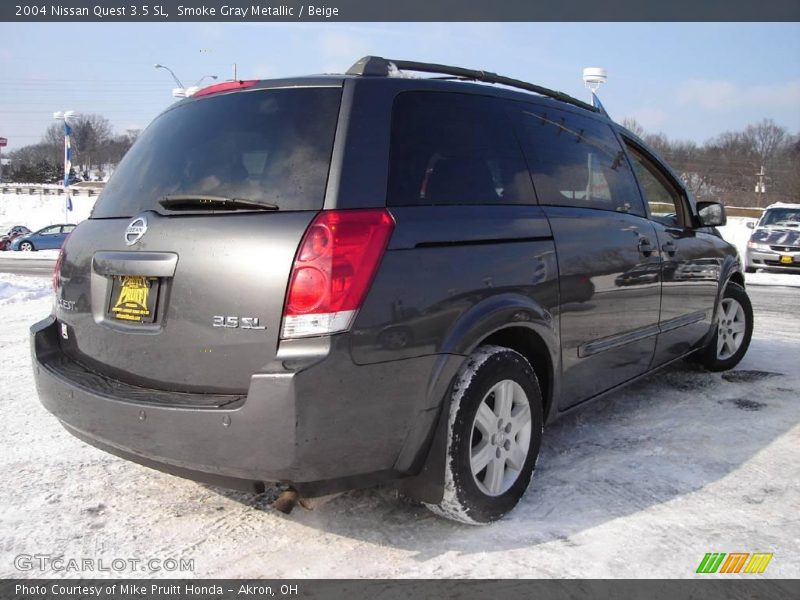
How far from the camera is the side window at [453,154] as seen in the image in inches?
103

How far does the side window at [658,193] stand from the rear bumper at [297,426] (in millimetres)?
2553

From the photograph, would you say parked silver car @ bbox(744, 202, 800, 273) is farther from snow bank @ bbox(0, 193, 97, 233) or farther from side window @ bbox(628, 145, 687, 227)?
snow bank @ bbox(0, 193, 97, 233)

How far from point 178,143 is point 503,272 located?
1.47 metres

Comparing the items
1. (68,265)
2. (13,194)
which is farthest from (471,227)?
(13,194)

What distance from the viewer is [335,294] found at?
2.25 meters

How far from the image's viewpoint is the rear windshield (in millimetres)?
2439

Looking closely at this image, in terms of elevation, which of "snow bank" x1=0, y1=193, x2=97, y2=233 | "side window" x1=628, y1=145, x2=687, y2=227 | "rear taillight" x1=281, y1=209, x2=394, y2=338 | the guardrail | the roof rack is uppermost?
the guardrail

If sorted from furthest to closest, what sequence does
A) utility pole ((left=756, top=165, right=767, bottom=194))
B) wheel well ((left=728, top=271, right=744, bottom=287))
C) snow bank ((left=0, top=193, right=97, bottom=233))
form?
utility pole ((left=756, top=165, right=767, bottom=194)) < snow bank ((left=0, top=193, right=97, bottom=233)) < wheel well ((left=728, top=271, right=744, bottom=287))

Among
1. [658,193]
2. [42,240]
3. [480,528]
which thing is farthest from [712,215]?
[42,240]

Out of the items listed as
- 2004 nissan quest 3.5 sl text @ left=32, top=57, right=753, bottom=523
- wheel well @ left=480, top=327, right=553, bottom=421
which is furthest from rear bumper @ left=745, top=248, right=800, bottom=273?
wheel well @ left=480, top=327, right=553, bottom=421

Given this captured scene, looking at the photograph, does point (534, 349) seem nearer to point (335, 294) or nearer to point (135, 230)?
point (335, 294)

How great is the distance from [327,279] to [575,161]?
6.41ft

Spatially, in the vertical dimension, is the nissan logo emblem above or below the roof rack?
below

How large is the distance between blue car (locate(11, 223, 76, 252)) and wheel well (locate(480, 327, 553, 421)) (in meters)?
29.7
